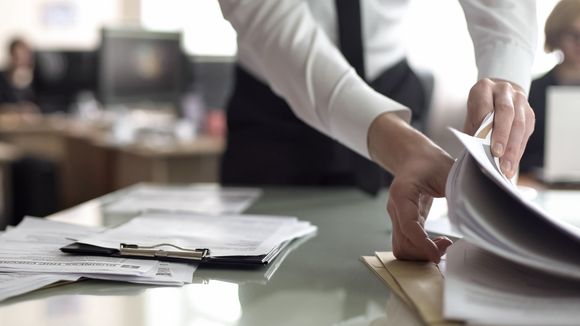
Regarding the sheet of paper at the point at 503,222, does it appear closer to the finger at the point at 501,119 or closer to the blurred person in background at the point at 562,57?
the finger at the point at 501,119

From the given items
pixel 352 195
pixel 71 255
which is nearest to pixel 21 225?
pixel 71 255

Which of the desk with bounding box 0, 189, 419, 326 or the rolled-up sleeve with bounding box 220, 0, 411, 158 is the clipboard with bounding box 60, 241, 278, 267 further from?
the rolled-up sleeve with bounding box 220, 0, 411, 158

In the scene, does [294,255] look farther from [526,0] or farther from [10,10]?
[10,10]

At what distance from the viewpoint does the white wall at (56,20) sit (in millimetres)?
8398

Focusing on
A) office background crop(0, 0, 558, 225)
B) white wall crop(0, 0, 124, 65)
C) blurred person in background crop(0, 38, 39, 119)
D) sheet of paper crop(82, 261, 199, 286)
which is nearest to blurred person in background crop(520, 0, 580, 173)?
office background crop(0, 0, 558, 225)

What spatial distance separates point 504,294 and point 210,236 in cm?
43

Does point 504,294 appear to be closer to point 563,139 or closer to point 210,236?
Result: point 210,236

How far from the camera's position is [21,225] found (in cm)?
98

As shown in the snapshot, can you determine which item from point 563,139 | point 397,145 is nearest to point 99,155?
point 563,139

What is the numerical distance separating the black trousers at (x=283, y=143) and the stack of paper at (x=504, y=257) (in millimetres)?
722

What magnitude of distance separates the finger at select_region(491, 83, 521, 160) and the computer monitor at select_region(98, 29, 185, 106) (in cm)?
316

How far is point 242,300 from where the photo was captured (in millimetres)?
702

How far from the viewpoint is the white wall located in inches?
331

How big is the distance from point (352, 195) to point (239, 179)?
0.28 m
